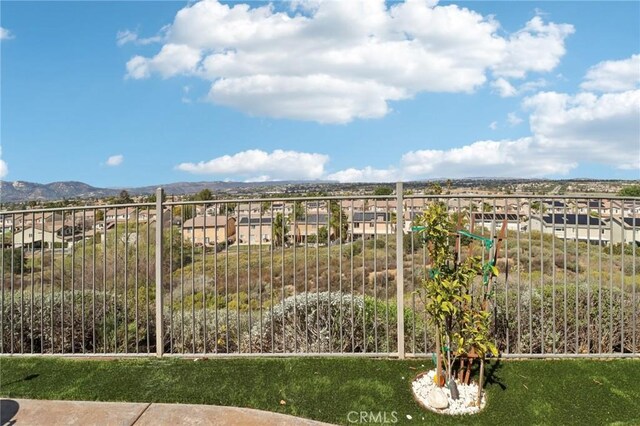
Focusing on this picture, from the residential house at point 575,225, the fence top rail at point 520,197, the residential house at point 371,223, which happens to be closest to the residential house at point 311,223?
the residential house at point 371,223

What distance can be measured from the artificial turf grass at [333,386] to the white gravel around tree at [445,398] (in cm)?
7

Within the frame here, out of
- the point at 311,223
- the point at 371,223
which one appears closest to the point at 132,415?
the point at 311,223

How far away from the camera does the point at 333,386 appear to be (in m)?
3.38

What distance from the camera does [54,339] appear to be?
476 centimetres

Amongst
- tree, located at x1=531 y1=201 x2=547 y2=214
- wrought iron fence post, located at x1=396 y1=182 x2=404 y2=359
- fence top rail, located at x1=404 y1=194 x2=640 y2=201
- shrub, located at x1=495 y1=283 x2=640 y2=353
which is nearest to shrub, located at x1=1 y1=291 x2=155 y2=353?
wrought iron fence post, located at x1=396 y1=182 x2=404 y2=359

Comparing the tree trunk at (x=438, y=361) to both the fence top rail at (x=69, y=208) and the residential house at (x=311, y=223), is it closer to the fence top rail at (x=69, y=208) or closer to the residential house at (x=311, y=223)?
the residential house at (x=311, y=223)

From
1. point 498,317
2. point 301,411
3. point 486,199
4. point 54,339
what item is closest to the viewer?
point 301,411

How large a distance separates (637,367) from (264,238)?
3.97m

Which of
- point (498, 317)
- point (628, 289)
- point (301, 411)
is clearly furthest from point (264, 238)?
point (628, 289)

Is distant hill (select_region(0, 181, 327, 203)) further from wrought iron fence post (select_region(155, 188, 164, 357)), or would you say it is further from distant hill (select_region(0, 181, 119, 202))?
wrought iron fence post (select_region(155, 188, 164, 357))

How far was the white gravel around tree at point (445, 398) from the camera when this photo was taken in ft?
10.0

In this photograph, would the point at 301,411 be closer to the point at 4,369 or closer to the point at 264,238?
the point at 264,238

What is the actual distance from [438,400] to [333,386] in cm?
83

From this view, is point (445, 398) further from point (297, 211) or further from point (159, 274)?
→ point (159, 274)
